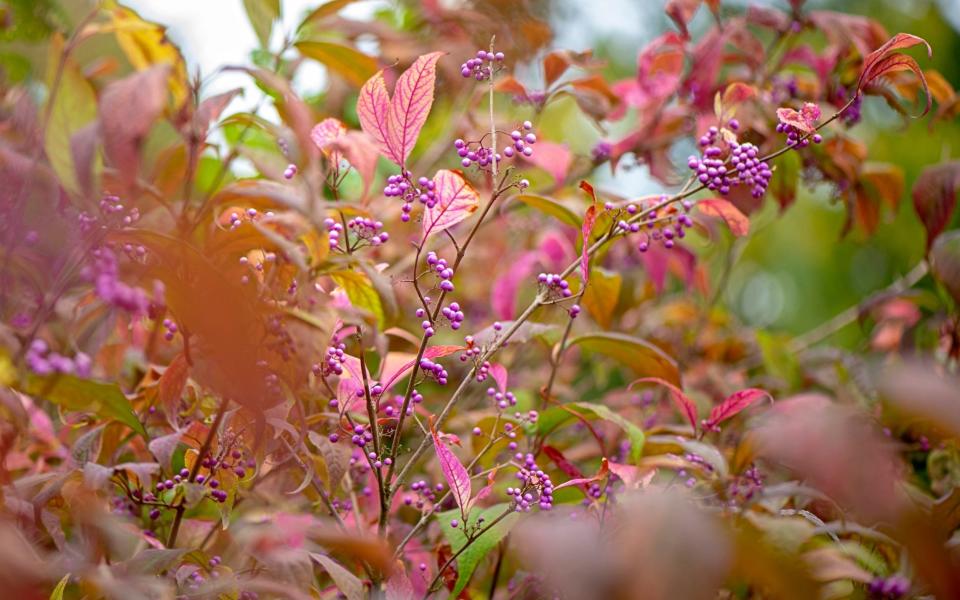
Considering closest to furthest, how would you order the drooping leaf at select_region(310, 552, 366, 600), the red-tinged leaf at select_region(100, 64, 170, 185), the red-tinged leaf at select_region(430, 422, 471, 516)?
the red-tinged leaf at select_region(100, 64, 170, 185) → the drooping leaf at select_region(310, 552, 366, 600) → the red-tinged leaf at select_region(430, 422, 471, 516)

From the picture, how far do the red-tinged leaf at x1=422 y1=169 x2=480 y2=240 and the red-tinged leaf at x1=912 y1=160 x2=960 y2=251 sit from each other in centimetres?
78

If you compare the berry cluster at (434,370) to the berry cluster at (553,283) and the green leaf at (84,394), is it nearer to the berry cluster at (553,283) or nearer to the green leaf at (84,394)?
the berry cluster at (553,283)

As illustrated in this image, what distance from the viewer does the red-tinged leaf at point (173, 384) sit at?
826 millimetres

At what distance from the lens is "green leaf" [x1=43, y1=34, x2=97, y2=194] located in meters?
0.67

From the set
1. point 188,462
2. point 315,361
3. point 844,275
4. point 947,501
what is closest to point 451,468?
point 315,361

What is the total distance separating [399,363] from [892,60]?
2.08 feet

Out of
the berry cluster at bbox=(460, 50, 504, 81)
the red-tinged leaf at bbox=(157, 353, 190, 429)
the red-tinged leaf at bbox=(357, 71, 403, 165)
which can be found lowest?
the red-tinged leaf at bbox=(157, 353, 190, 429)

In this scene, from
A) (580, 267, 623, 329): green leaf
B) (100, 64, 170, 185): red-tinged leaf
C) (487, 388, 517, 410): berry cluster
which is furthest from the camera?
(580, 267, 623, 329): green leaf

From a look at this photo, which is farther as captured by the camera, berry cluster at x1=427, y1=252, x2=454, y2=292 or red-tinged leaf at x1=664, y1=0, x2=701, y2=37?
red-tinged leaf at x1=664, y1=0, x2=701, y2=37

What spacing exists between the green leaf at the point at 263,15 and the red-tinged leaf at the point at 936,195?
939 mm

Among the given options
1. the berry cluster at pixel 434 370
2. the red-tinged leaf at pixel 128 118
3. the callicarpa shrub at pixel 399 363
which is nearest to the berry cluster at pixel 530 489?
the callicarpa shrub at pixel 399 363

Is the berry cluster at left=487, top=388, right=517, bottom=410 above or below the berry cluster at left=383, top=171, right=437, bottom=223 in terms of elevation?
below

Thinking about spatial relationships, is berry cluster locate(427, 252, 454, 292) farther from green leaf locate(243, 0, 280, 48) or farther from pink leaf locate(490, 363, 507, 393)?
green leaf locate(243, 0, 280, 48)

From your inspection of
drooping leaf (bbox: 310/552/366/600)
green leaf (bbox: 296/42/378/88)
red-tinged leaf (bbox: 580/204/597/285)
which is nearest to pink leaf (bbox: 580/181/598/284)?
red-tinged leaf (bbox: 580/204/597/285)
